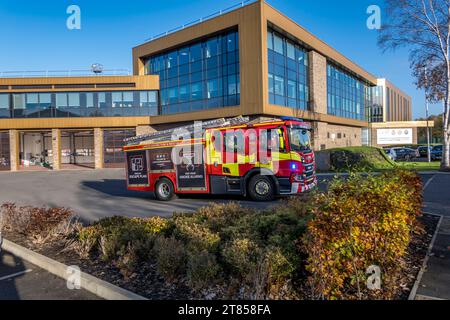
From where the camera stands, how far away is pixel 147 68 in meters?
37.9

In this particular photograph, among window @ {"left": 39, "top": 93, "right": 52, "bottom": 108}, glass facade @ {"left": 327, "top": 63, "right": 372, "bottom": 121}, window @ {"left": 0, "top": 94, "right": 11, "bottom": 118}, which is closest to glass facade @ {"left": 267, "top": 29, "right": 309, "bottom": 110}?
glass facade @ {"left": 327, "top": 63, "right": 372, "bottom": 121}

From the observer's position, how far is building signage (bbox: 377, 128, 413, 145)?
6375cm

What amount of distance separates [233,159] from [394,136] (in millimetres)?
62415

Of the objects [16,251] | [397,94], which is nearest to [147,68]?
[16,251]

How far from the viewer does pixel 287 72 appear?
2973 centimetres

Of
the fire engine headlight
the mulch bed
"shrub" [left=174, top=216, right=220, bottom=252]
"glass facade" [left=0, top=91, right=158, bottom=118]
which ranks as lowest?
the mulch bed

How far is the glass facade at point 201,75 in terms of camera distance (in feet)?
93.1

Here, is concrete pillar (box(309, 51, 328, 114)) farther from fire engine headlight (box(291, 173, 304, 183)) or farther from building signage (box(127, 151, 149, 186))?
fire engine headlight (box(291, 173, 304, 183))

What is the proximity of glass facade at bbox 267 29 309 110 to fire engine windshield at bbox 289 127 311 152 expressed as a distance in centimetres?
1516

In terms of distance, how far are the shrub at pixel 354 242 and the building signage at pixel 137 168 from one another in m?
11.3

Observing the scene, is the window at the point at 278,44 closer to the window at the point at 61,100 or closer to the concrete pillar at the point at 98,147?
the concrete pillar at the point at 98,147

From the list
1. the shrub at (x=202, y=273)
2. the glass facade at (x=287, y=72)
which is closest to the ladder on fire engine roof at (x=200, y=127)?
the shrub at (x=202, y=273)
